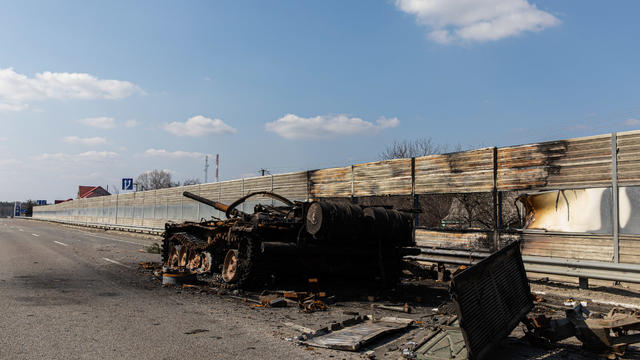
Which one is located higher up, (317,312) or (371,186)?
(371,186)

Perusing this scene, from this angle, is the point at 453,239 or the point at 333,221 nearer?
the point at 333,221

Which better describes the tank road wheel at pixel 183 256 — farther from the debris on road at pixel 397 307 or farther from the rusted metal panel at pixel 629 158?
the rusted metal panel at pixel 629 158

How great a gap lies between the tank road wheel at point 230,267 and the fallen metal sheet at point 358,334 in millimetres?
4121

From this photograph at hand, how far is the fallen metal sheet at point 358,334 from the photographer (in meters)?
5.27

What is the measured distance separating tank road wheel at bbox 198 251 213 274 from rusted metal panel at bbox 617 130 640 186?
31.3 feet

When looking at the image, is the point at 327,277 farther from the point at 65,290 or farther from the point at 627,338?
the point at 627,338

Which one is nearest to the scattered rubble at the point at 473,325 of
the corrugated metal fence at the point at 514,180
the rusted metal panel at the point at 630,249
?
the rusted metal panel at the point at 630,249

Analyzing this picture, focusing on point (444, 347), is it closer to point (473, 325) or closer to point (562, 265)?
point (473, 325)

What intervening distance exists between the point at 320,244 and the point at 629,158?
21.1 feet

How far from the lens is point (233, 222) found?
410 inches

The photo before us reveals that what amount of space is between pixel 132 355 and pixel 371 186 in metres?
11.4

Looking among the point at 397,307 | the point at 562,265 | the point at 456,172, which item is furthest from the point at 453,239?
the point at 397,307

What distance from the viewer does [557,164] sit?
408 inches

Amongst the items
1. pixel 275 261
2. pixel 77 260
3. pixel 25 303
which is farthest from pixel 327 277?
pixel 77 260
